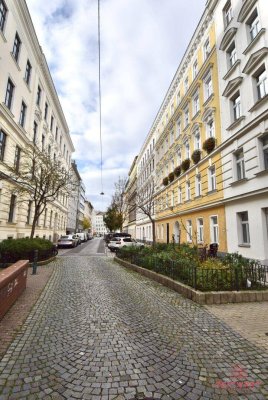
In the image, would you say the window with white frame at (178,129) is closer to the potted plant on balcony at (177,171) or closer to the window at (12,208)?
the potted plant on balcony at (177,171)

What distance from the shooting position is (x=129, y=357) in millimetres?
3664

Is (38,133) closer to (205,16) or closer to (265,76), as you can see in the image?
(205,16)

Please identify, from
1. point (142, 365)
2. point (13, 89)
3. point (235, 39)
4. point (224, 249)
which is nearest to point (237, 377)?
point (142, 365)

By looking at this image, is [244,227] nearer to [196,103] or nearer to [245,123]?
[245,123]

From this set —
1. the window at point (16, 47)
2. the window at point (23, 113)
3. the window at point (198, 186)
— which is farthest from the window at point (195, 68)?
the window at point (23, 113)

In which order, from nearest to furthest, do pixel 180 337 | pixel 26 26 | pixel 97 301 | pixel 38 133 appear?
pixel 180 337 < pixel 97 301 < pixel 26 26 < pixel 38 133

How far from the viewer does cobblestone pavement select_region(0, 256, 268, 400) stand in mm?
2912

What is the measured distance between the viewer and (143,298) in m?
7.19

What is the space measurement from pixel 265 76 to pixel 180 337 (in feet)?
41.9

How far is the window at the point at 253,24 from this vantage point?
12877 millimetres

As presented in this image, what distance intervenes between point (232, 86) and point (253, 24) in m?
3.20

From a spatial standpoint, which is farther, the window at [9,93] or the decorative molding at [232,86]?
the window at [9,93]

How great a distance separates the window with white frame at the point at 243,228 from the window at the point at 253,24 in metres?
9.77

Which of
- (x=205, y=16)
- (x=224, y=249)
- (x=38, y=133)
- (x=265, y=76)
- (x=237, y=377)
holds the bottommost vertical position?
(x=237, y=377)
